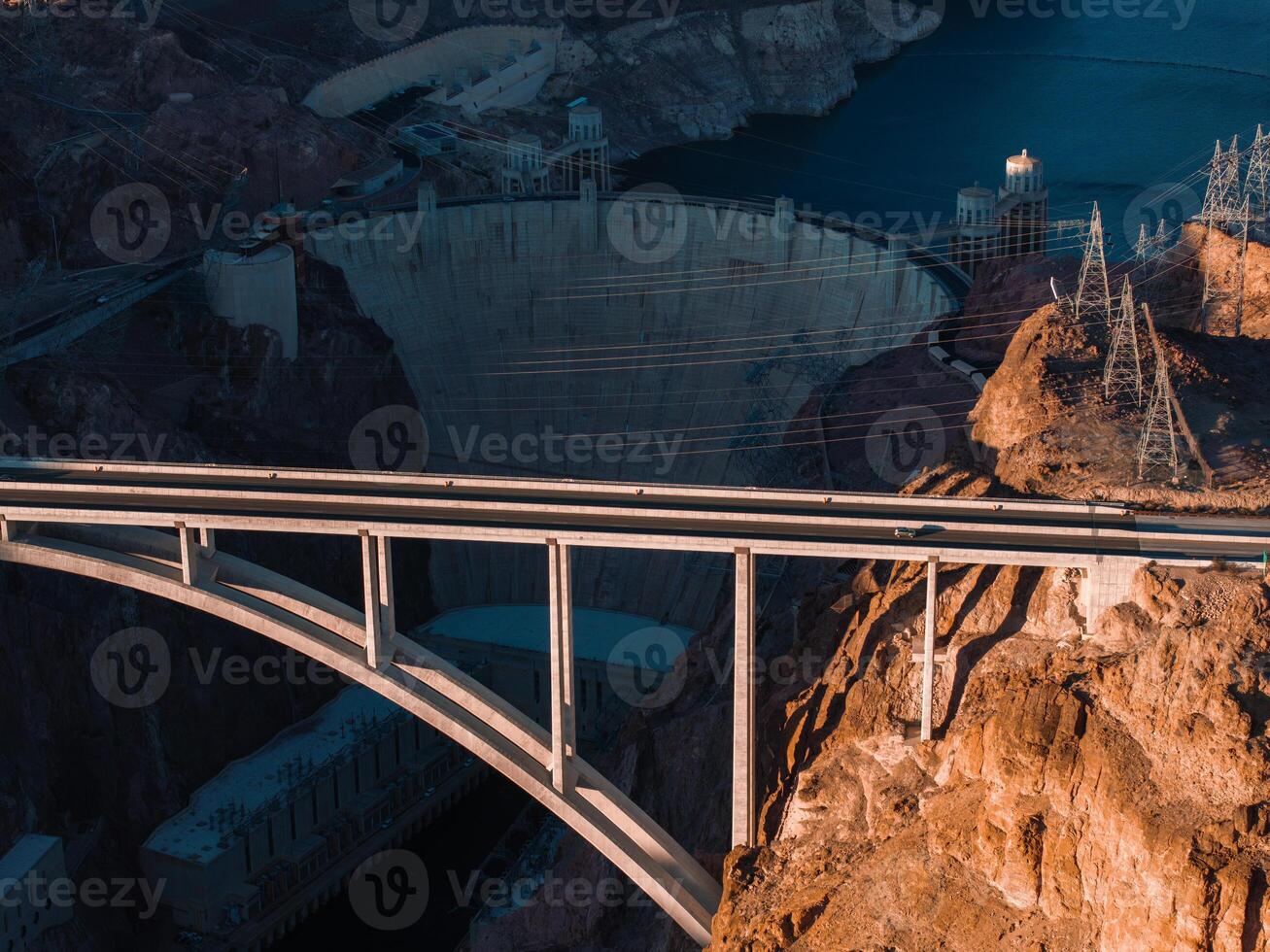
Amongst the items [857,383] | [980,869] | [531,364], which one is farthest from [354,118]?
[980,869]

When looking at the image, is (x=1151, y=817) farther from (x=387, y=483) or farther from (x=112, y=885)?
(x=112, y=885)

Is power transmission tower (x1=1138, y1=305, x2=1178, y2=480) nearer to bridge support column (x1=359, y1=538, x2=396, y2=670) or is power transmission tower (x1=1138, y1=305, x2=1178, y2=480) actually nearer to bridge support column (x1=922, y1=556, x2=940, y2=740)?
bridge support column (x1=922, y1=556, x2=940, y2=740)

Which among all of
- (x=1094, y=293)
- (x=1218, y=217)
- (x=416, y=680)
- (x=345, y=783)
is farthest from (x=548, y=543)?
(x=1218, y=217)

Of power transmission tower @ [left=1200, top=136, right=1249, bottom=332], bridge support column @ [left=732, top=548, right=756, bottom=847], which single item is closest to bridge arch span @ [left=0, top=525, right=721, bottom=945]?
bridge support column @ [left=732, top=548, right=756, bottom=847]

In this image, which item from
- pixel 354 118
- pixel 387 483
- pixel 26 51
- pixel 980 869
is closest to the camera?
pixel 980 869

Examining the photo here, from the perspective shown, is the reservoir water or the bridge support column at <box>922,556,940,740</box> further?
the reservoir water

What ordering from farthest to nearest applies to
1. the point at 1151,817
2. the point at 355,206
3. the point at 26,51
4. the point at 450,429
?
the point at 26,51
the point at 355,206
the point at 450,429
the point at 1151,817
